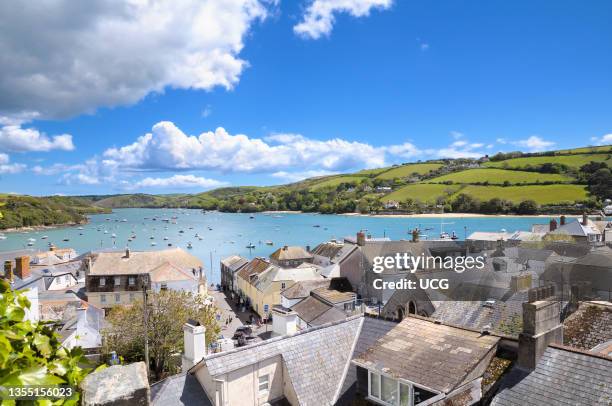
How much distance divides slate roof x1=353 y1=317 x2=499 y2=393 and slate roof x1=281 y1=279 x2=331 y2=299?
89.0ft

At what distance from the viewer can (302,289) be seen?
41125mm

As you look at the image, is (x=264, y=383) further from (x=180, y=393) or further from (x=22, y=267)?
(x=22, y=267)

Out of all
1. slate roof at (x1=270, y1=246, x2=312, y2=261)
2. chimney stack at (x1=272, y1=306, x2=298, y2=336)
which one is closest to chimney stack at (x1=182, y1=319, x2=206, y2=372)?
chimney stack at (x1=272, y1=306, x2=298, y2=336)

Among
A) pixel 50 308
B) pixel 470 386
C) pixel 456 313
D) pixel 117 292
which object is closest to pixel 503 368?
pixel 470 386

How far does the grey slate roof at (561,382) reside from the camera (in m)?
9.16

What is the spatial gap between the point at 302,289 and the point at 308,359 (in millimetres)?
27808

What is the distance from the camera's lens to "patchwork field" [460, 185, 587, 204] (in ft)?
517

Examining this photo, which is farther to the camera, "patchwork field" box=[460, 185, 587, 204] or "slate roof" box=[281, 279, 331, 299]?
"patchwork field" box=[460, 185, 587, 204]

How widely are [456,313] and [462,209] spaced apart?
613ft

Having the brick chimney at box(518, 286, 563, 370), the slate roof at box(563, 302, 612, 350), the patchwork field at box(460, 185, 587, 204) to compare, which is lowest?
the slate roof at box(563, 302, 612, 350)

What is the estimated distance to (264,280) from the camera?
49.5m

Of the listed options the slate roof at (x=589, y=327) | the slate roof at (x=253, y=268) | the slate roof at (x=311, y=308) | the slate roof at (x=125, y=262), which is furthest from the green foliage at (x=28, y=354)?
the slate roof at (x=253, y=268)

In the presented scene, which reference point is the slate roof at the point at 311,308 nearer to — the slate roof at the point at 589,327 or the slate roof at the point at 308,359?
the slate roof at the point at 308,359

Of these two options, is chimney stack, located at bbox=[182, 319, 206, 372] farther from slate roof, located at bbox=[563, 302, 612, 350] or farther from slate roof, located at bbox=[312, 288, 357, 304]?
slate roof, located at bbox=[312, 288, 357, 304]
